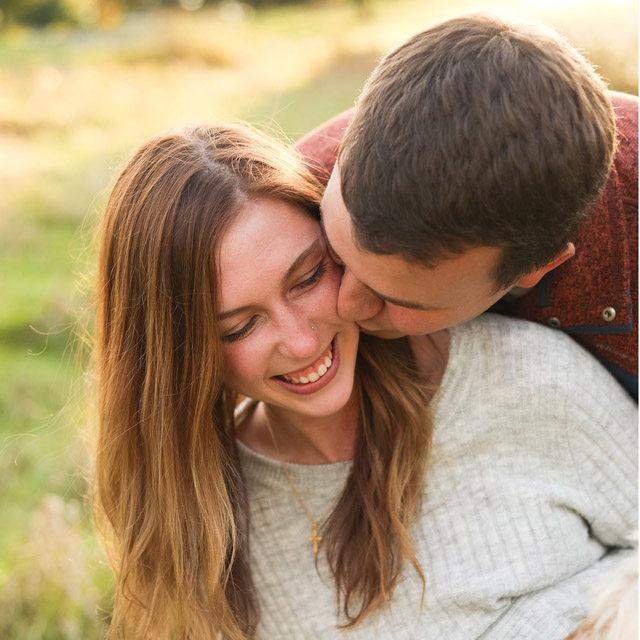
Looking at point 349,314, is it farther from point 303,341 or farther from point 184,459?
point 184,459

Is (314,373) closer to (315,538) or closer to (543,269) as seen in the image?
(315,538)

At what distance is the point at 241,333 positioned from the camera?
85.3 inches

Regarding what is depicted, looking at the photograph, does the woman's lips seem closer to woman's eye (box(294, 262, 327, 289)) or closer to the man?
woman's eye (box(294, 262, 327, 289))

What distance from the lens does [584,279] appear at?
2217mm

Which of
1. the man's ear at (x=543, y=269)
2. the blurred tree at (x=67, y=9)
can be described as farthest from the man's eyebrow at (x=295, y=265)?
the blurred tree at (x=67, y=9)

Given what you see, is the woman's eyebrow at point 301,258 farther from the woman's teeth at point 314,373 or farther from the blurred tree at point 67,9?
the blurred tree at point 67,9

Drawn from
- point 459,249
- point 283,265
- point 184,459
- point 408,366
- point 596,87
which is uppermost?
point 596,87

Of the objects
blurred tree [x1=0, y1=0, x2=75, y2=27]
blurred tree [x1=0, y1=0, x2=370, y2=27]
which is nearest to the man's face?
blurred tree [x1=0, y1=0, x2=370, y2=27]

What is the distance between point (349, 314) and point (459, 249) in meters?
0.46

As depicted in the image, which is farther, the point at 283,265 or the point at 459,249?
the point at 283,265

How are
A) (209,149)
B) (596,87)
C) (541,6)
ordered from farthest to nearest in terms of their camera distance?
1. (541,6)
2. (209,149)
3. (596,87)

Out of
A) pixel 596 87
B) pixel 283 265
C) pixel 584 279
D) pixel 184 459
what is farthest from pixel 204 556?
pixel 596 87

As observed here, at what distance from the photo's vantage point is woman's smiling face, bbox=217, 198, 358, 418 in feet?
6.79

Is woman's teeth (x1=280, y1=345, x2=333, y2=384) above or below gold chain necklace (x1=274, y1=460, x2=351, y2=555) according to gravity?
above
